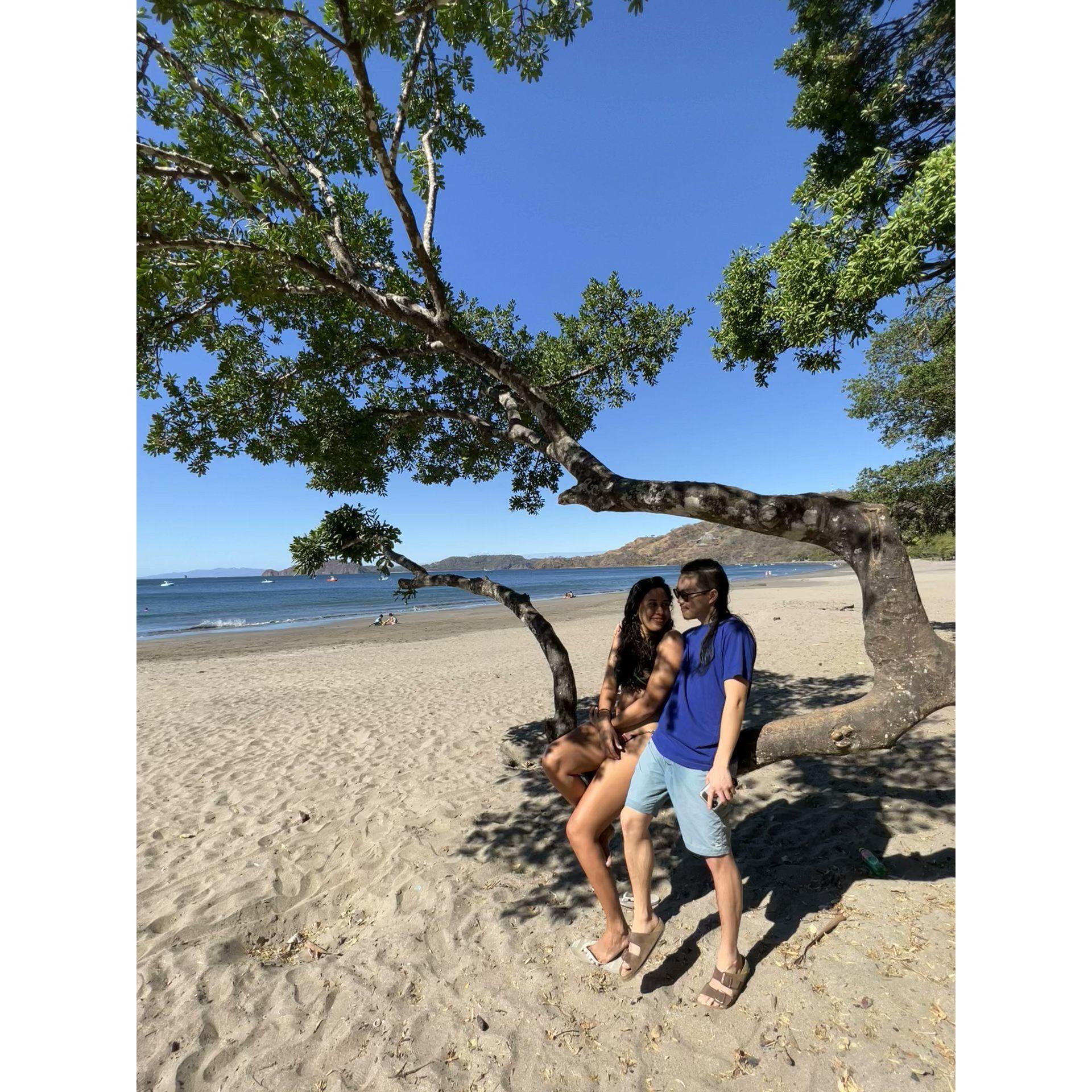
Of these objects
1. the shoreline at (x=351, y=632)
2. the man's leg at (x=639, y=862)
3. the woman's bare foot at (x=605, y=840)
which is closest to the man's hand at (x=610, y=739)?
the man's leg at (x=639, y=862)

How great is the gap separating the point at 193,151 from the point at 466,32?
7.26 ft

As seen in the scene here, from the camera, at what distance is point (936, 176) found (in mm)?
3564

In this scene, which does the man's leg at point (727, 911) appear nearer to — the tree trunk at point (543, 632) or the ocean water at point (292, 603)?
the tree trunk at point (543, 632)

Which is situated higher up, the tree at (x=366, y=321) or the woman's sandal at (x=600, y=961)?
the tree at (x=366, y=321)

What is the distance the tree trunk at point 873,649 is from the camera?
2416 millimetres

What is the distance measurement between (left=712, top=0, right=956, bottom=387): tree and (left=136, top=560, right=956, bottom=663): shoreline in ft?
59.8

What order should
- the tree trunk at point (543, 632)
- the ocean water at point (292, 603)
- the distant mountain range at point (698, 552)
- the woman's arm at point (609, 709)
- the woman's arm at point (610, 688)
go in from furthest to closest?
the distant mountain range at point (698, 552)
the ocean water at point (292, 603)
the tree trunk at point (543, 632)
the woman's arm at point (610, 688)
the woman's arm at point (609, 709)

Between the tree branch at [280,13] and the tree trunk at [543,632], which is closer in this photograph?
the tree branch at [280,13]

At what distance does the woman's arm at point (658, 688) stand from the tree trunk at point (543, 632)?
199cm

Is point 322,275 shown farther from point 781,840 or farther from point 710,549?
point 710,549

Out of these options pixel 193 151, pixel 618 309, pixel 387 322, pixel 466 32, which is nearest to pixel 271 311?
pixel 387 322

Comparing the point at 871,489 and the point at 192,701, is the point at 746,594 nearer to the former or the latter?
the point at 871,489

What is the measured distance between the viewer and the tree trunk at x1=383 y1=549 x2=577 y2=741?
5.09 meters

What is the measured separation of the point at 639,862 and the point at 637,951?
1.60ft
